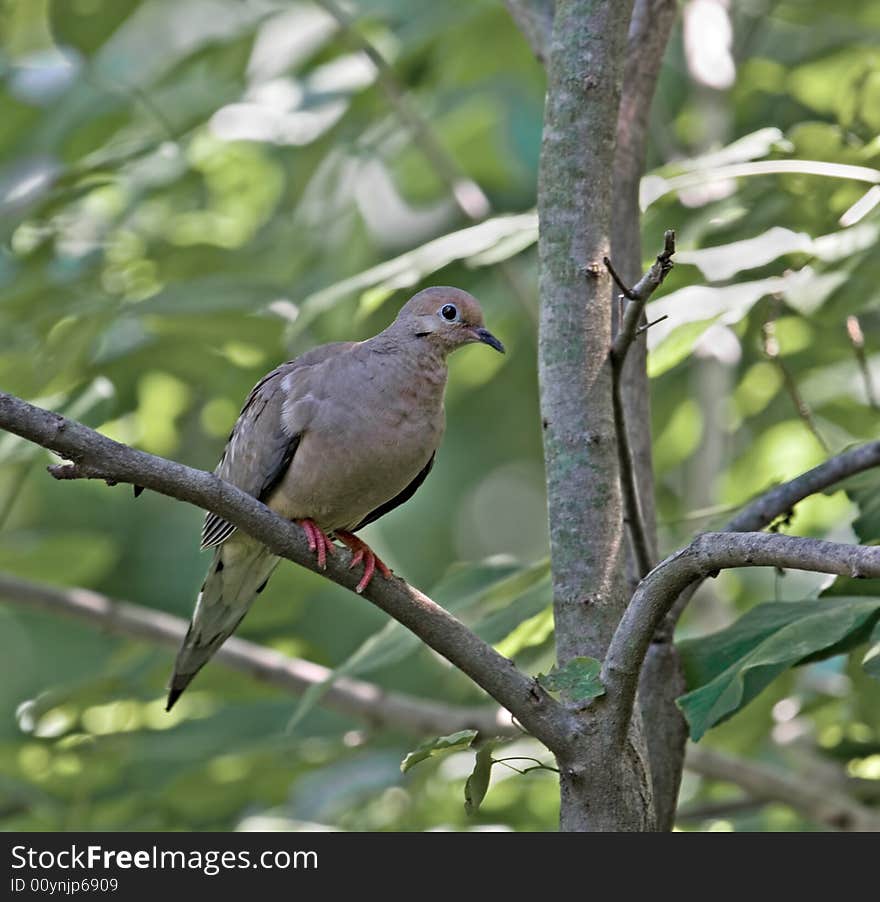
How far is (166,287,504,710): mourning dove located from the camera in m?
3.89

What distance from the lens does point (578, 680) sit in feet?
8.69

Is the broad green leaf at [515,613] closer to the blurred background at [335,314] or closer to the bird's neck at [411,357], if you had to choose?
the blurred background at [335,314]

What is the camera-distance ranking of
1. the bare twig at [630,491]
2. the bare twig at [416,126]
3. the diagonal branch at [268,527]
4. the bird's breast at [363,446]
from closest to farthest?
the diagonal branch at [268,527]
the bare twig at [630,491]
the bird's breast at [363,446]
the bare twig at [416,126]

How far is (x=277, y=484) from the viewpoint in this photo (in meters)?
4.09

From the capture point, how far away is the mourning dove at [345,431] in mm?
3895

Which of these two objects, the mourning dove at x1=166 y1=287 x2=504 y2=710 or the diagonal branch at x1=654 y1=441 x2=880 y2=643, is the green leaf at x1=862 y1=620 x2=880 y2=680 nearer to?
the diagonal branch at x1=654 y1=441 x2=880 y2=643

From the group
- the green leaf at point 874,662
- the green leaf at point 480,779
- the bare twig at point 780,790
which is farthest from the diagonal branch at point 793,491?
the bare twig at point 780,790

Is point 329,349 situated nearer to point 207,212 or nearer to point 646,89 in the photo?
point 646,89

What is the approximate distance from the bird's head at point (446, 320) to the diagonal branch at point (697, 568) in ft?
5.73

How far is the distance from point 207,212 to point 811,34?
2.95 meters

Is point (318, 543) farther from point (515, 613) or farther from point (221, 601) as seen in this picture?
point (221, 601)

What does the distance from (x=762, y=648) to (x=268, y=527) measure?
1.09 metres

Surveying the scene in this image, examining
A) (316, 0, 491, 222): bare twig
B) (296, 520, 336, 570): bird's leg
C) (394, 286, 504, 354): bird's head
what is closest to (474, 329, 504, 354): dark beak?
(394, 286, 504, 354): bird's head
